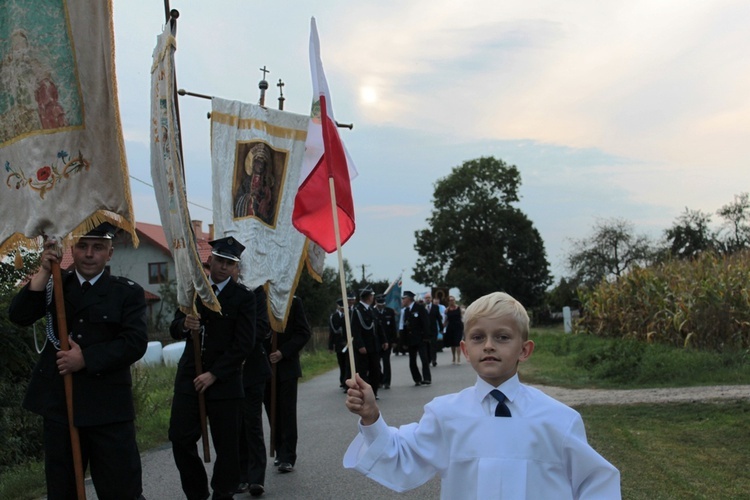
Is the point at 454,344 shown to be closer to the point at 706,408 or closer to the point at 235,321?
the point at 706,408

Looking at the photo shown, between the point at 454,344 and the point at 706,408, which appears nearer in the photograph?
the point at 706,408

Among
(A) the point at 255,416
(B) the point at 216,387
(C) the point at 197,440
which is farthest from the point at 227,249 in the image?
(A) the point at 255,416

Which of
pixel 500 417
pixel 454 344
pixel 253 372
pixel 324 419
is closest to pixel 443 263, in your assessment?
pixel 454 344

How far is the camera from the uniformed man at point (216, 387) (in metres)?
6.76

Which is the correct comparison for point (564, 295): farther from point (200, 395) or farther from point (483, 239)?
point (200, 395)

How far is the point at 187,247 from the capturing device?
6.55m

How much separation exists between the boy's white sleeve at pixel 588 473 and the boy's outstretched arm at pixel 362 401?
2.41 ft

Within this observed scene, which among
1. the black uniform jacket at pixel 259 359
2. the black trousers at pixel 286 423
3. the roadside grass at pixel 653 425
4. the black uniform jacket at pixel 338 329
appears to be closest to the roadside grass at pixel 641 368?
the roadside grass at pixel 653 425

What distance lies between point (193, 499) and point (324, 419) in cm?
611

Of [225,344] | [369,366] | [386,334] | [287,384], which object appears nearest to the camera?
[225,344]

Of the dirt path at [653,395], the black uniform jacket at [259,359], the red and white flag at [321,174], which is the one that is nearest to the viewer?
the red and white flag at [321,174]

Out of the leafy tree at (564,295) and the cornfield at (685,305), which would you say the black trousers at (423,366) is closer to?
the cornfield at (685,305)

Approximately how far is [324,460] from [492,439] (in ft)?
20.8

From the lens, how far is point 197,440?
6801 millimetres
